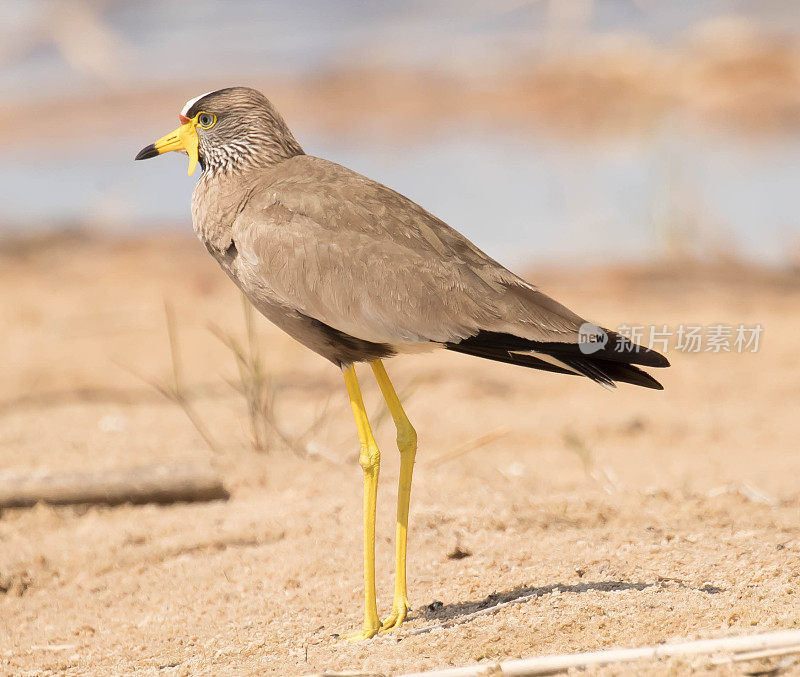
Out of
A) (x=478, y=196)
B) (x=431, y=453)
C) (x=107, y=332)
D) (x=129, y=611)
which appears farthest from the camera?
(x=478, y=196)

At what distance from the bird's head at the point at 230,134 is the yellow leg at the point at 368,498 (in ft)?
3.19

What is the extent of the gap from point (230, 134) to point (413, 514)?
191 centimetres

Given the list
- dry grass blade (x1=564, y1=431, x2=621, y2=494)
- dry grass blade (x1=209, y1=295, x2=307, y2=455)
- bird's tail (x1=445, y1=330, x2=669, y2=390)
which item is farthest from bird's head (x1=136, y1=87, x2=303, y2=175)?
dry grass blade (x1=564, y1=431, x2=621, y2=494)

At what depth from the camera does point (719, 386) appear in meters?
8.30

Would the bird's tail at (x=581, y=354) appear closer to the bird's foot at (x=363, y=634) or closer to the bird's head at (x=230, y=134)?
the bird's foot at (x=363, y=634)

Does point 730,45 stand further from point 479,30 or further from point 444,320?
point 444,320

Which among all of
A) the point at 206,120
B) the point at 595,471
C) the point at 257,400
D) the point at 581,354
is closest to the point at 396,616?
the point at 581,354

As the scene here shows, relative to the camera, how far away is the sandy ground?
11.6 ft

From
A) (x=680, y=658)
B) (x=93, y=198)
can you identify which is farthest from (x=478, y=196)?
(x=680, y=658)

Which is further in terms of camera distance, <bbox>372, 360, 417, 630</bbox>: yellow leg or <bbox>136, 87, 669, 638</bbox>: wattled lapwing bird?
<bbox>372, 360, 417, 630</bbox>: yellow leg

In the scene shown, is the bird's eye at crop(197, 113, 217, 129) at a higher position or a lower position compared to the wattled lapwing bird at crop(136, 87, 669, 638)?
higher

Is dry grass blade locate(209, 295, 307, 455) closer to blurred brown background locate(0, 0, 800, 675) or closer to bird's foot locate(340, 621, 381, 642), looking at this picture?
blurred brown background locate(0, 0, 800, 675)

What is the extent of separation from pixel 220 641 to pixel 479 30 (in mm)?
18269

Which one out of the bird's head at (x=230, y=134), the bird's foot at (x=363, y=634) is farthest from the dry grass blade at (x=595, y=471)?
the bird's head at (x=230, y=134)
